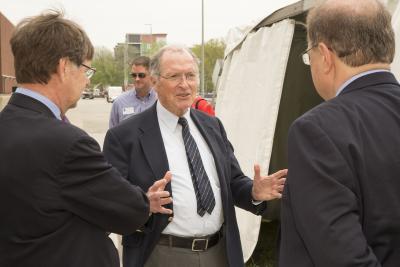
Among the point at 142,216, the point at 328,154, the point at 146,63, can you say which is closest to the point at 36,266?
the point at 142,216

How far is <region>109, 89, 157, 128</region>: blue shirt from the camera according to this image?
231 inches

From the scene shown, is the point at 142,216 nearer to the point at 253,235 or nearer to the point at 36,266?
the point at 36,266

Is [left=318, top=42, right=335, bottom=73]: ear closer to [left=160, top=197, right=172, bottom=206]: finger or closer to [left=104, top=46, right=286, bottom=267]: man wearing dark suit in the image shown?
[left=104, top=46, right=286, bottom=267]: man wearing dark suit

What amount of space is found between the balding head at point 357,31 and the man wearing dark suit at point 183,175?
1.02m

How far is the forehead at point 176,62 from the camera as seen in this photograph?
275 centimetres

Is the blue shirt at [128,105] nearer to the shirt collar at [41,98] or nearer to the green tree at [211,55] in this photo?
the shirt collar at [41,98]

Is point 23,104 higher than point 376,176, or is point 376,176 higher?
point 23,104

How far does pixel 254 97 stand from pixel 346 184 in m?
3.35

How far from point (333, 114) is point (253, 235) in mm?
3394

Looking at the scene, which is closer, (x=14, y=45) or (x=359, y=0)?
(x=359, y=0)

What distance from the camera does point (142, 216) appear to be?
1.84m

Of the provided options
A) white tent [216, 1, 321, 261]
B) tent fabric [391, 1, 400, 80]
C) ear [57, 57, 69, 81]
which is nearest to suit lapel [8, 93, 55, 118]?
ear [57, 57, 69, 81]

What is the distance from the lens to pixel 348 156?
4.42 ft

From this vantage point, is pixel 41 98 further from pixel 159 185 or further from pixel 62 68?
pixel 159 185
